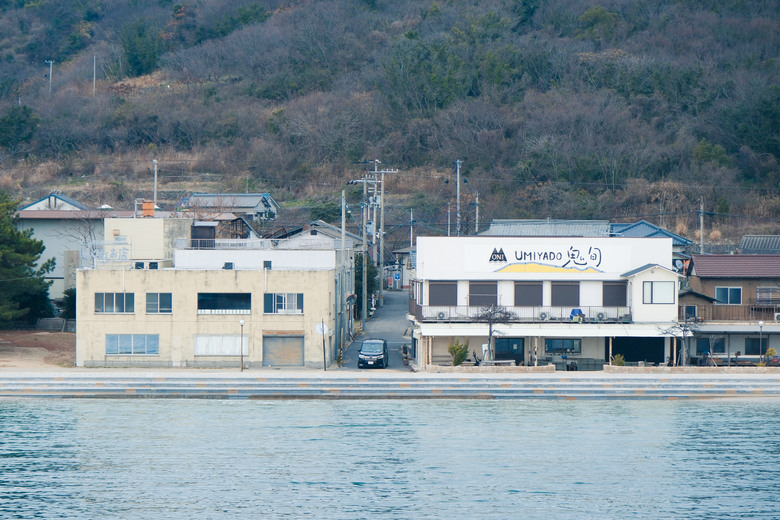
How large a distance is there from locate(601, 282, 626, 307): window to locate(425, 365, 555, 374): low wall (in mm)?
3904

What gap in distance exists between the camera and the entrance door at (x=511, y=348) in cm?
3981

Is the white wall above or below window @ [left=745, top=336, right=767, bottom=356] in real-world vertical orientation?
above

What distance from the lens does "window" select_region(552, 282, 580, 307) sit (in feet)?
129

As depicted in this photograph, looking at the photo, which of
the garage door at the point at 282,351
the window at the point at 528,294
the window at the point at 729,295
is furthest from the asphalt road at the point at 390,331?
the window at the point at 729,295

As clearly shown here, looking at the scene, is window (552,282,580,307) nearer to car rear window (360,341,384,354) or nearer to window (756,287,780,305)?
car rear window (360,341,384,354)

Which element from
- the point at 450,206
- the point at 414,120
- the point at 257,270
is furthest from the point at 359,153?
the point at 257,270

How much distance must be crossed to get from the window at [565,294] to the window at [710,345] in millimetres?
5642

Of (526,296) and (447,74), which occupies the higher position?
(447,74)

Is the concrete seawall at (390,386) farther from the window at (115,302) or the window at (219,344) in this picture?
the window at (115,302)

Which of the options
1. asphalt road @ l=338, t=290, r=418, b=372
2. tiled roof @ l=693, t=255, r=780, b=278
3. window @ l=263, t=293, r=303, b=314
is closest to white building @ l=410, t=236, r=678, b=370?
tiled roof @ l=693, t=255, r=780, b=278

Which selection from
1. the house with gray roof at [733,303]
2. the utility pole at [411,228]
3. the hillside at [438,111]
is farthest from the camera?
the hillside at [438,111]

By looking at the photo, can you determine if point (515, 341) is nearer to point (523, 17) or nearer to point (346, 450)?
point (346, 450)

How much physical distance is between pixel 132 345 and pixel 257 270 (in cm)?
563

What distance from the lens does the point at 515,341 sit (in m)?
39.8
